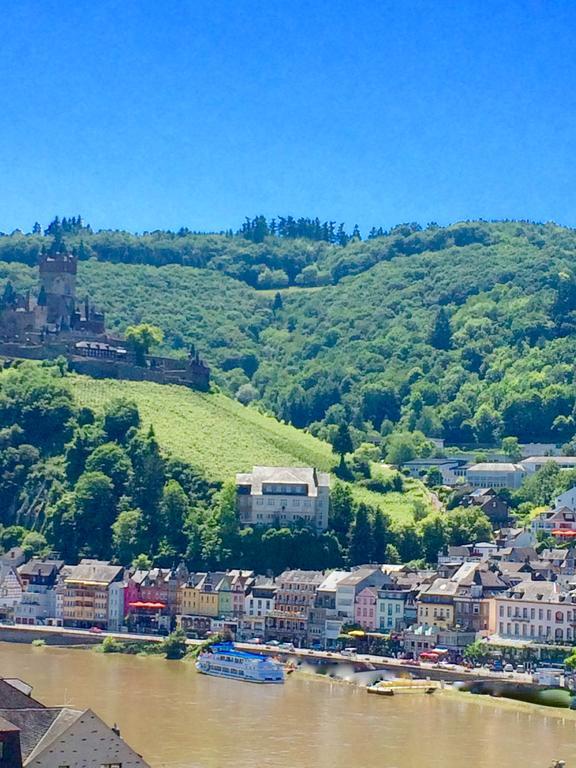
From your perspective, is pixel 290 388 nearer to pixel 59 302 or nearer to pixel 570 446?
pixel 59 302

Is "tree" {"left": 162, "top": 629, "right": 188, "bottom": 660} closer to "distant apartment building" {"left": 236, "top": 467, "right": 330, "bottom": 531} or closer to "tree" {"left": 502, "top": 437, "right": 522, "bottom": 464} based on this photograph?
"distant apartment building" {"left": 236, "top": 467, "right": 330, "bottom": 531}

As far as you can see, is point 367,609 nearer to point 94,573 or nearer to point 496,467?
point 94,573

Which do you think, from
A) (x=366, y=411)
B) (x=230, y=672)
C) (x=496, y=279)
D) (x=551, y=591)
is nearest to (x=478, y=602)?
(x=551, y=591)

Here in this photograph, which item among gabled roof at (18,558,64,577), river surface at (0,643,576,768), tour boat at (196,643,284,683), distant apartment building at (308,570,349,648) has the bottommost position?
river surface at (0,643,576,768)

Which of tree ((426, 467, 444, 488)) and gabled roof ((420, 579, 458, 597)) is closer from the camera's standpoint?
gabled roof ((420, 579, 458, 597))

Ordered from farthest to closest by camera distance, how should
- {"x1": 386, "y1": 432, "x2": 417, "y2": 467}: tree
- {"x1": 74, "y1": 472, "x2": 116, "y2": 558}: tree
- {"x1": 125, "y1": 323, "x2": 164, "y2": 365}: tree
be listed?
{"x1": 125, "y1": 323, "x2": 164, "y2": 365}: tree
{"x1": 386, "y1": 432, "x2": 417, "y2": 467}: tree
{"x1": 74, "y1": 472, "x2": 116, "y2": 558}: tree

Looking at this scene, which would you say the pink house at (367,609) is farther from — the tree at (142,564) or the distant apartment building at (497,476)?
the distant apartment building at (497,476)

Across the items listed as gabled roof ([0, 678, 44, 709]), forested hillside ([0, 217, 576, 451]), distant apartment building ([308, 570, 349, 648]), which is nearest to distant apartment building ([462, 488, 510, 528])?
distant apartment building ([308, 570, 349, 648])
